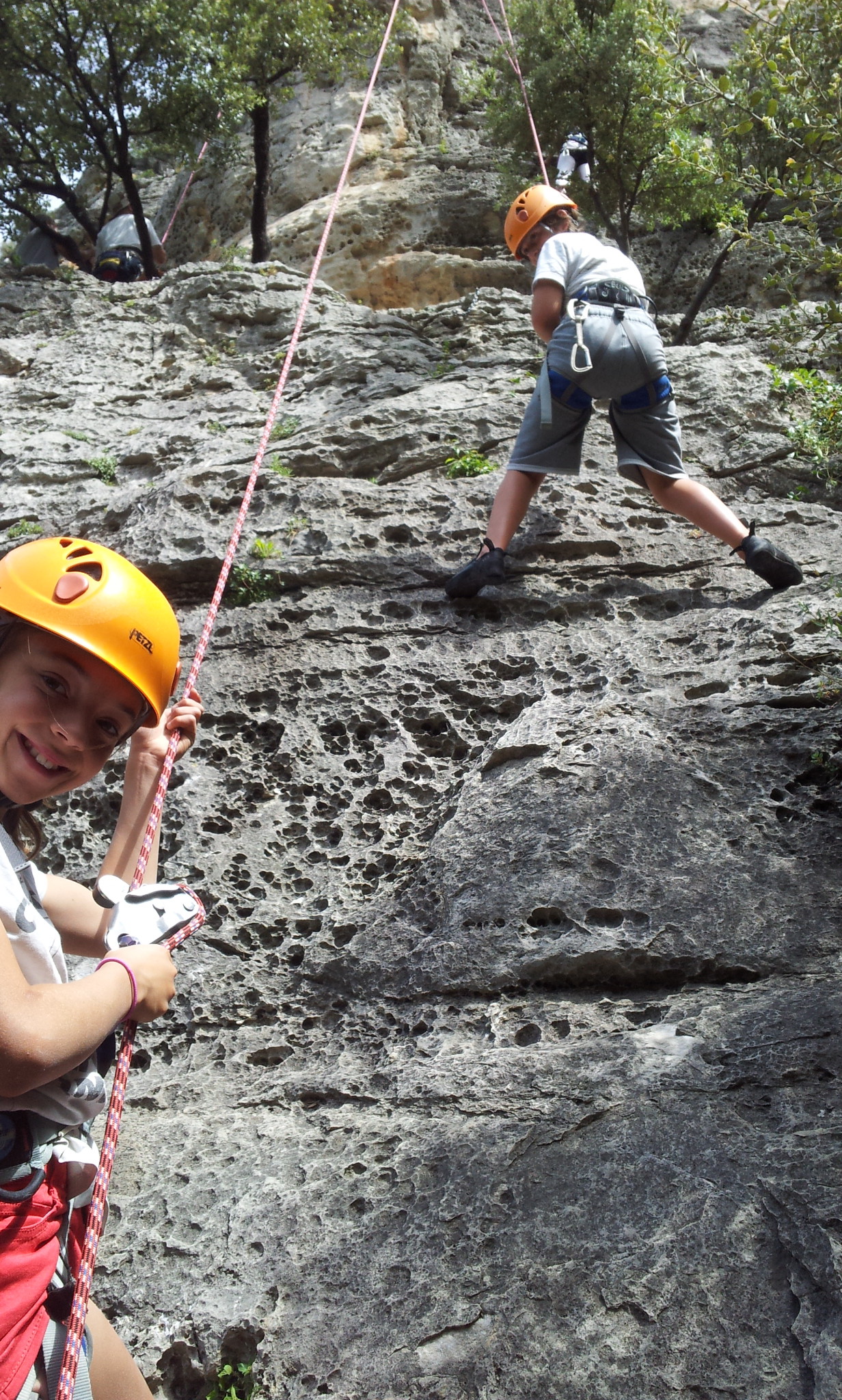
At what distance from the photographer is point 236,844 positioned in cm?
351

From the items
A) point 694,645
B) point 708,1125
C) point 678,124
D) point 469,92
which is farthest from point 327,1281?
point 469,92

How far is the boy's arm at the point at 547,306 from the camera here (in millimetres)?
4645

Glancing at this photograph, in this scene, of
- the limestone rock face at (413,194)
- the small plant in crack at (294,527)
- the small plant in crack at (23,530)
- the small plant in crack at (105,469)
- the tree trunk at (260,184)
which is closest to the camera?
the small plant in crack at (294,527)

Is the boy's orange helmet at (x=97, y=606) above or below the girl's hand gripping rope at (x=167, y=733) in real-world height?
above

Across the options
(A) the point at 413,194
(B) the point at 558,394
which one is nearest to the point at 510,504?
(B) the point at 558,394

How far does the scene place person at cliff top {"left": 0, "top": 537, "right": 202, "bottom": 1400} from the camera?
1.58m

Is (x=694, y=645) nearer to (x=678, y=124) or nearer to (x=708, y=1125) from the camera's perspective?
(x=708, y=1125)

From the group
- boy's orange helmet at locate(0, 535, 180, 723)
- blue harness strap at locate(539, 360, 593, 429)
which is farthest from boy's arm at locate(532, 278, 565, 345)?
boy's orange helmet at locate(0, 535, 180, 723)

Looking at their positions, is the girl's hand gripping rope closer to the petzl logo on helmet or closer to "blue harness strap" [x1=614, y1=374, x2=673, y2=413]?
the petzl logo on helmet

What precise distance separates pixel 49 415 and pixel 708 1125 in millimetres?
5186

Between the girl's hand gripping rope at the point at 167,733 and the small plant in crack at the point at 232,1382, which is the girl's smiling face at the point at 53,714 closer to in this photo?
the girl's hand gripping rope at the point at 167,733

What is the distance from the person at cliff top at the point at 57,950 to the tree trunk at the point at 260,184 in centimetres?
1072

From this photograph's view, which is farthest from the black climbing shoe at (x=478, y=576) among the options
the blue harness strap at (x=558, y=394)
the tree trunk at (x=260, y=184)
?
the tree trunk at (x=260, y=184)

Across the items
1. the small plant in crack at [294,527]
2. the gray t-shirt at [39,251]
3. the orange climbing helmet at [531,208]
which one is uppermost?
the orange climbing helmet at [531,208]
